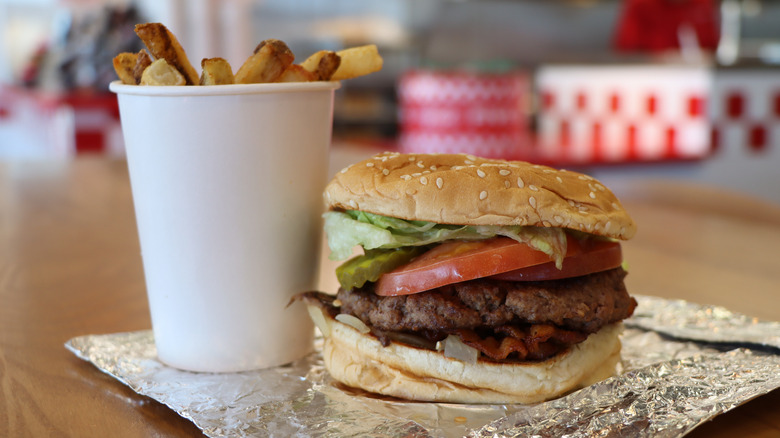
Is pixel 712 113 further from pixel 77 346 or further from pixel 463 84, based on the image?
pixel 77 346

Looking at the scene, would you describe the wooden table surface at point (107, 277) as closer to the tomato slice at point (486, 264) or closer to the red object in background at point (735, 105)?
the tomato slice at point (486, 264)

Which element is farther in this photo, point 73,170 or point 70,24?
point 70,24

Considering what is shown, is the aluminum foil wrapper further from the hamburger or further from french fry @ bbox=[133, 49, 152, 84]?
french fry @ bbox=[133, 49, 152, 84]

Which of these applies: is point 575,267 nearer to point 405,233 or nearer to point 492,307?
point 492,307

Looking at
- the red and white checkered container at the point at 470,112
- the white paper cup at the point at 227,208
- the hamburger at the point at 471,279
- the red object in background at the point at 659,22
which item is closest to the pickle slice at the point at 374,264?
the hamburger at the point at 471,279

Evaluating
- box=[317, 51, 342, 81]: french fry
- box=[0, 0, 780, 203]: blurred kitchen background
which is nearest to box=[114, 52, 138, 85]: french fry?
box=[317, 51, 342, 81]: french fry

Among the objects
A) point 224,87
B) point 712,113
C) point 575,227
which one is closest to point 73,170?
point 224,87
